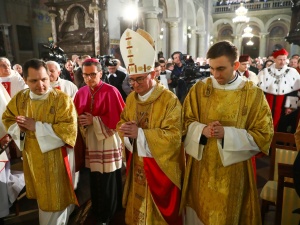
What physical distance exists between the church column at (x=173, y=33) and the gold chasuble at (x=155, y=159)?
14.6 metres

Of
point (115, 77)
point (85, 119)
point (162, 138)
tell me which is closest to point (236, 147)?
point (162, 138)

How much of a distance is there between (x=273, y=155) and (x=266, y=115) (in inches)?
38.9

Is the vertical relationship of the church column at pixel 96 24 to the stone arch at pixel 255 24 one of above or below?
below

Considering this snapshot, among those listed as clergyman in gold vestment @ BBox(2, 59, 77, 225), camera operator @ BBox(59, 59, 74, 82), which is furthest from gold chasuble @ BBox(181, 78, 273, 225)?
camera operator @ BBox(59, 59, 74, 82)

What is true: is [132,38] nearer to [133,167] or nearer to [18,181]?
[133,167]

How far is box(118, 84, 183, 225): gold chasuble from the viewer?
2.00m

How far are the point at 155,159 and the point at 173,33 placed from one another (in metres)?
15.4

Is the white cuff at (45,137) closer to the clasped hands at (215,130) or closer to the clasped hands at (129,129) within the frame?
the clasped hands at (129,129)

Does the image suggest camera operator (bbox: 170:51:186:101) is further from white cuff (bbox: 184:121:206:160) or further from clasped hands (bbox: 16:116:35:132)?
clasped hands (bbox: 16:116:35:132)

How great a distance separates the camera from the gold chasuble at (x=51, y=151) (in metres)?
2.39

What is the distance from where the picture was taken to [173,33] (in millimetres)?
16234

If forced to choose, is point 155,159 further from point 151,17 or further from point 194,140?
point 151,17

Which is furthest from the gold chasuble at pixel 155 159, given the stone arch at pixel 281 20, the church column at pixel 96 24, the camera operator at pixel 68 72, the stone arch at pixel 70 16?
the stone arch at pixel 281 20

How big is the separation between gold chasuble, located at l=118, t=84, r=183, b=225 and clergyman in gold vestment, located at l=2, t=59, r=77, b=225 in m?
0.62
